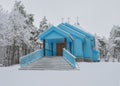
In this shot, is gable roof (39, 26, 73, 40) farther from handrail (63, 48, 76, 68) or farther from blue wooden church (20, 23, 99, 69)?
handrail (63, 48, 76, 68)

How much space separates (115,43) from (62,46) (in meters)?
30.7

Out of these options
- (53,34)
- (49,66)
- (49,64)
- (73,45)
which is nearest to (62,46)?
(73,45)

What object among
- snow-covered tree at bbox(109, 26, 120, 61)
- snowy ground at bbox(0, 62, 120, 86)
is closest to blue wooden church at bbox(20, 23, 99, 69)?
snowy ground at bbox(0, 62, 120, 86)

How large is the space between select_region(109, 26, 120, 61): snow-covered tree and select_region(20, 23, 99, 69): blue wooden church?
24.1 m

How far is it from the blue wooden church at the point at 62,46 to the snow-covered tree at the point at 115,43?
79.2 feet

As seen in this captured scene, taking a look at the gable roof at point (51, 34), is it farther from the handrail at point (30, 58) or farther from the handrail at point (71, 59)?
the handrail at point (71, 59)

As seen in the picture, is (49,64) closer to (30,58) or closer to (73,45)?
(30,58)

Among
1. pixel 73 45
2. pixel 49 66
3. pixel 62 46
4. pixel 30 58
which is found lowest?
pixel 49 66

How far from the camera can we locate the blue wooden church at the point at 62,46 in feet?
74.3

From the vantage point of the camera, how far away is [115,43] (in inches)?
2299

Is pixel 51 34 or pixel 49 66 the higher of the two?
pixel 51 34

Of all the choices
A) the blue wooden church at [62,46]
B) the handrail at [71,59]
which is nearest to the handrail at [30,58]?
the blue wooden church at [62,46]

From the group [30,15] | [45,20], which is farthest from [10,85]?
[45,20]

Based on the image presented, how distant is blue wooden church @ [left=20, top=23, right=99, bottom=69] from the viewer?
74.3 feet
